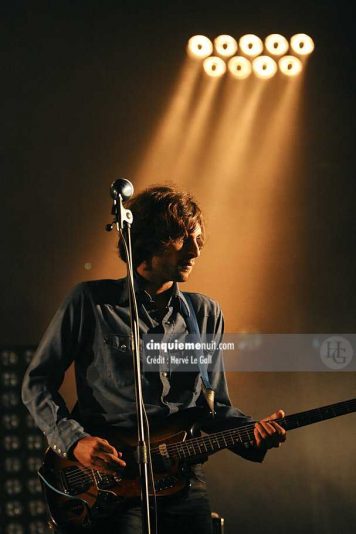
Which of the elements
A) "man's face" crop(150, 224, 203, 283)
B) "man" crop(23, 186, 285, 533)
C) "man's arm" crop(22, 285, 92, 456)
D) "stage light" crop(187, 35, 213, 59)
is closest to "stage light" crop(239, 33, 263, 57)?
"stage light" crop(187, 35, 213, 59)

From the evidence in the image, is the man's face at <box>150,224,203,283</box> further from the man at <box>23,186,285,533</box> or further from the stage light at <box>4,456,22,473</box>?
the stage light at <box>4,456,22,473</box>

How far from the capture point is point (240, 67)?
3.08 metres

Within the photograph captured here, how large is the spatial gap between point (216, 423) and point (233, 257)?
0.95 m

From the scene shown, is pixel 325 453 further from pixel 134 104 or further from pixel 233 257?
pixel 134 104

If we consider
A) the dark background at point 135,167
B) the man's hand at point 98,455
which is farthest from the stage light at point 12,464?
the man's hand at point 98,455

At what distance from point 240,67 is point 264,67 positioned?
0.12 meters

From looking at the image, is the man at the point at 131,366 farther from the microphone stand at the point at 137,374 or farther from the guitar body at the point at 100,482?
the microphone stand at the point at 137,374

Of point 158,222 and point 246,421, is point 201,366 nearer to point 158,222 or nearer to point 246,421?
point 246,421

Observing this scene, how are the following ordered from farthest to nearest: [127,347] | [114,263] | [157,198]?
1. [114,263]
2. [157,198]
3. [127,347]

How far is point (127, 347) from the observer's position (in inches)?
88.8

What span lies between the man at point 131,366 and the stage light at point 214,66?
871 mm

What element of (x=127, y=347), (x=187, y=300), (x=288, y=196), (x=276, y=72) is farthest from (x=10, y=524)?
(x=276, y=72)

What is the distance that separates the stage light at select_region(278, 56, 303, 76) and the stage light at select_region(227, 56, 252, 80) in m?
0.16

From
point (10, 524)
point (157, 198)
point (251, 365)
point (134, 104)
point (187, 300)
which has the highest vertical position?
point (134, 104)
